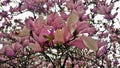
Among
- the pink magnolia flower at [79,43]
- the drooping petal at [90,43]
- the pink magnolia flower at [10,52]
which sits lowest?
the pink magnolia flower at [10,52]

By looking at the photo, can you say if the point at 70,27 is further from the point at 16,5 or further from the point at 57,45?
the point at 16,5

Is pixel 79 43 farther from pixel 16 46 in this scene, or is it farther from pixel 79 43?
pixel 16 46

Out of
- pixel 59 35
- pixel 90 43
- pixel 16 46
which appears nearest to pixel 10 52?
pixel 16 46

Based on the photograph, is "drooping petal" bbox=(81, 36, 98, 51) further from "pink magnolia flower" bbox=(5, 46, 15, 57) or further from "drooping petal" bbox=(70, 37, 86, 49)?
"pink magnolia flower" bbox=(5, 46, 15, 57)

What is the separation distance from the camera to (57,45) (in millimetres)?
1213

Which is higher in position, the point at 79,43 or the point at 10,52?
the point at 79,43

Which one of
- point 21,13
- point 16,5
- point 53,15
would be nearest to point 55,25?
point 53,15

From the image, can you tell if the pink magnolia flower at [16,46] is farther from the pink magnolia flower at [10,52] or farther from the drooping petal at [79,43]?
the drooping petal at [79,43]

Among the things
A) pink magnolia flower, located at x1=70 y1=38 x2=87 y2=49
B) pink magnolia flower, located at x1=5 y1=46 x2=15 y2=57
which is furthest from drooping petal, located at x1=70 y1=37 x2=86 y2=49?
pink magnolia flower, located at x1=5 y1=46 x2=15 y2=57

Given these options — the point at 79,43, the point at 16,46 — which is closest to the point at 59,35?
the point at 79,43

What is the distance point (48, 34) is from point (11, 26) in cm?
360

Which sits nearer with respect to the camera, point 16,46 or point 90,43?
point 90,43

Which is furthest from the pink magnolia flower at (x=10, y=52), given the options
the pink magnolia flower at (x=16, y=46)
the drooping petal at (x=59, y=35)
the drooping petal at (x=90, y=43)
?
the drooping petal at (x=90, y=43)

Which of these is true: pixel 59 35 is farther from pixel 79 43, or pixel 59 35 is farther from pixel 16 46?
pixel 16 46
